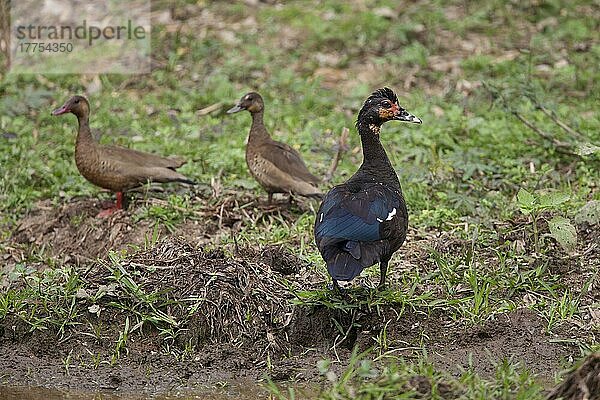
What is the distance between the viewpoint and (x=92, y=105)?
1032cm

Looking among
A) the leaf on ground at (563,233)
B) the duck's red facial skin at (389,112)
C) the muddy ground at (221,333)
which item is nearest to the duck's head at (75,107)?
the muddy ground at (221,333)

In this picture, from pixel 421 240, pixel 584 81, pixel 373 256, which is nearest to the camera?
pixel 373 256

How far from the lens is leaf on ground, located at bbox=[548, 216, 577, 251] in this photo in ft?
20.2

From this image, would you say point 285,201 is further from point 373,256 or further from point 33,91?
point 33,91

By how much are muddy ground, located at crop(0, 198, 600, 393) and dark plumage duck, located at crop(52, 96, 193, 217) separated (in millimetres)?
1607

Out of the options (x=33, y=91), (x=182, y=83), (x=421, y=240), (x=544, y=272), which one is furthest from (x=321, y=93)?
(x=544, y=272)

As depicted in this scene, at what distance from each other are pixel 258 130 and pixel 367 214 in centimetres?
266

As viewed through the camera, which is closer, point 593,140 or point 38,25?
point 593,140

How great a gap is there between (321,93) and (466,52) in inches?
79.8

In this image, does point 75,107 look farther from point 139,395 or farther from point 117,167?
point 139,395

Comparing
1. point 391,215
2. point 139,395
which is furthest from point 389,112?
point 139,395

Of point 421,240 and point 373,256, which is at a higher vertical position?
point 373,256

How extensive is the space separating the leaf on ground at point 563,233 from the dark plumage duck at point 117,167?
9.90 ft

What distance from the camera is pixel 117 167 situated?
770 centimetres
